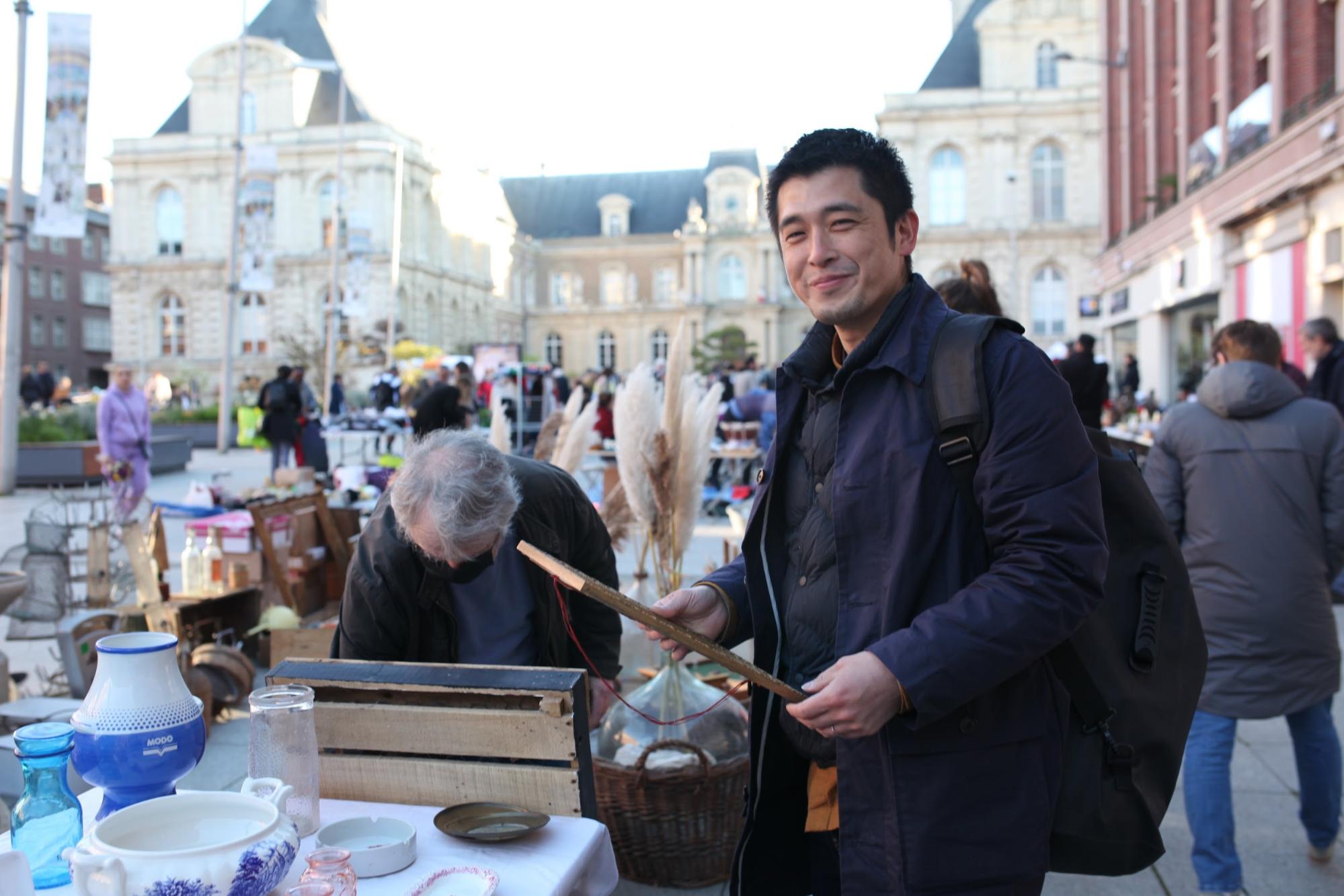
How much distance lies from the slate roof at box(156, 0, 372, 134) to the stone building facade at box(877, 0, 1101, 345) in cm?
2746

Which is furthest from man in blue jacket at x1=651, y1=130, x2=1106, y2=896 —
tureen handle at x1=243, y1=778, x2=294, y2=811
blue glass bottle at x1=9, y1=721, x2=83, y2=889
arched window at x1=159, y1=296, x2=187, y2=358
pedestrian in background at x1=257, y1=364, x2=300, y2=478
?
arched window at x1=159, y1=296, x2=187, y2=358

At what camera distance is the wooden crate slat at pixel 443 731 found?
7.29 feet

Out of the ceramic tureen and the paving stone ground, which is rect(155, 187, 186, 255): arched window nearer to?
the paving stone ground

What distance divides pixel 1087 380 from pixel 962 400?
204 inches

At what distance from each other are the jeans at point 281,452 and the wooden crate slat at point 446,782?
13274mm

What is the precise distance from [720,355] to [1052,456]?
62.1 metres

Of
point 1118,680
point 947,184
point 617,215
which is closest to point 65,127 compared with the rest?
point 1118,680

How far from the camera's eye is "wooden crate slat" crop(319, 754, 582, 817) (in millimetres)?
2242

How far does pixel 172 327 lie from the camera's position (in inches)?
2143

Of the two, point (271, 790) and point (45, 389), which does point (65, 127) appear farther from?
point (45, 389)

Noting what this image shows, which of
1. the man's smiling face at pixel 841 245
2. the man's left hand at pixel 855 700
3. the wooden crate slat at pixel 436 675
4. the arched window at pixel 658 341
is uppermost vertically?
the arched window at pixel 658 341

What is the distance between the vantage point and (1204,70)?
2159 centimetres

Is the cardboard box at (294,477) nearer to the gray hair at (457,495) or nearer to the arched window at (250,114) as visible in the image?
the gray hair at (457,495)

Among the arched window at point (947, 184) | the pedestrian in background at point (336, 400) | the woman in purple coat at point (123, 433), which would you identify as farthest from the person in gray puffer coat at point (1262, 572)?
the arched window at point (947, 184)
